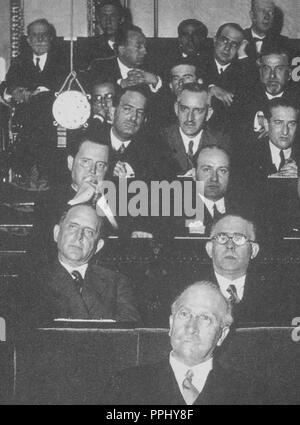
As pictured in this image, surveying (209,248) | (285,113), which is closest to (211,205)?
(209,248)

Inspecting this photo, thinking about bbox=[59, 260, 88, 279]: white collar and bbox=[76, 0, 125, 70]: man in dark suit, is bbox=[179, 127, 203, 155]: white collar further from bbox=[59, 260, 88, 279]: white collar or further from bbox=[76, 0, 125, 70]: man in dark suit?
bbox=[59, 260, 88, 279]: white collar

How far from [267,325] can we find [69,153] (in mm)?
1147

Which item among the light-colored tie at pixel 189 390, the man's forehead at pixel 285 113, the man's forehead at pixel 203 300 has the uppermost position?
the man's forehead at pixel 285 113

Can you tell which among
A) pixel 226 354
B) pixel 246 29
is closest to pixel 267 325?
pixel 226 354

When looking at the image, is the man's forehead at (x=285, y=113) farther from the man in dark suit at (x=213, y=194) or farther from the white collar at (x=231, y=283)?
the white collar at (x=231, y=283)

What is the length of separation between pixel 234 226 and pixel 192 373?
707 mm

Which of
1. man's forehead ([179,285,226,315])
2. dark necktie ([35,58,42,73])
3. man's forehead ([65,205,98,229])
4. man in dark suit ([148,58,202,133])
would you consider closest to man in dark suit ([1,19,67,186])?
dark necktie ([35,58,42,73])

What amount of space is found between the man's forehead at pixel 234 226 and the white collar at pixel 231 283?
0.19 metres

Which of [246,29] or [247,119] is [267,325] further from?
[246,29]

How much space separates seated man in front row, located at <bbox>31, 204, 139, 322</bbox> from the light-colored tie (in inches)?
14.6

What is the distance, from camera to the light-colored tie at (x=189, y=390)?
9.93ft

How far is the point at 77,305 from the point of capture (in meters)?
3.31

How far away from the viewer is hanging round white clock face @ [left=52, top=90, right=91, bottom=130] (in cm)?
348

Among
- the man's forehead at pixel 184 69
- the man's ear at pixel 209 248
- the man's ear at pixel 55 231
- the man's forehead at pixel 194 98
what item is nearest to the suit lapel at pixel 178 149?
the man's forehead at pixel 194 98
